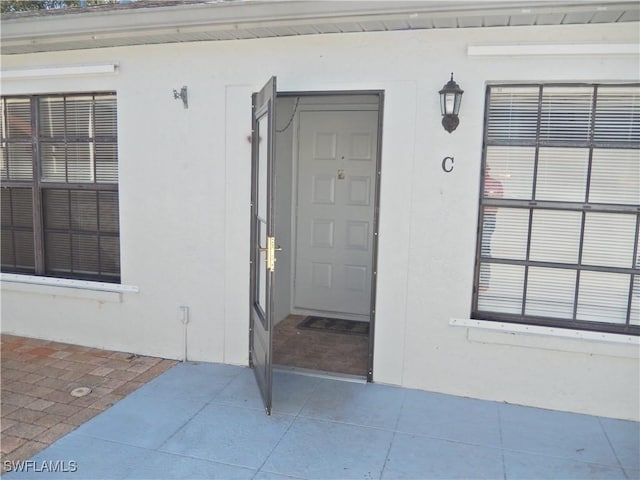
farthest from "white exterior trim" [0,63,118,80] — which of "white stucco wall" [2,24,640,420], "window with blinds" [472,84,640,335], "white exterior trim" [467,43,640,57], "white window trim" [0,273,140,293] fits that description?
"window with blinds" [472,84,640,335]

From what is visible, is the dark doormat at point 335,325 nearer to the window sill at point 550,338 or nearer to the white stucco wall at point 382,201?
the white stucco wall at point 382,201

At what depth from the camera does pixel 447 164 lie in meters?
3.40

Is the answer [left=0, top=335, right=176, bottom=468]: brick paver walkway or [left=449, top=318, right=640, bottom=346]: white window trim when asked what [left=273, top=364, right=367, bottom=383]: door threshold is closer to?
[left=449, top=318, right=640, bottom=346]: white window trim

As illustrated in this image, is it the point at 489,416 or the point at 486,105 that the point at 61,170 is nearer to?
the point at 486,105

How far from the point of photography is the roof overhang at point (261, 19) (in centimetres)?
289

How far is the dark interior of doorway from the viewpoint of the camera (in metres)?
4.03

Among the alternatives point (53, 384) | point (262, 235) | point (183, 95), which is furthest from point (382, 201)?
point (53, 384)

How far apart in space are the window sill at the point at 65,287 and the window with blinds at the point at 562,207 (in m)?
3.02

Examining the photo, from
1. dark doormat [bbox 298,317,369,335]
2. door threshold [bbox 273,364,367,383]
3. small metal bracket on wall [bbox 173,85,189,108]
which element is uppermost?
small metal bracket on wall [bbox 173,85,189,108]

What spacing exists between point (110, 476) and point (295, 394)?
1345 mm

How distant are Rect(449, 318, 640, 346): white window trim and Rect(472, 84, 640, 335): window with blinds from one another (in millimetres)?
75

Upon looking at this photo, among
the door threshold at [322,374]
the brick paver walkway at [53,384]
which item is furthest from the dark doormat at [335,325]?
the brick paver walkway at [53,384]

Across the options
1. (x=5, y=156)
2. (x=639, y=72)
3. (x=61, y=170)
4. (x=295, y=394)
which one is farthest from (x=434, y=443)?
(x=5, y=156)

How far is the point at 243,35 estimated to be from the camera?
360 centimetres
